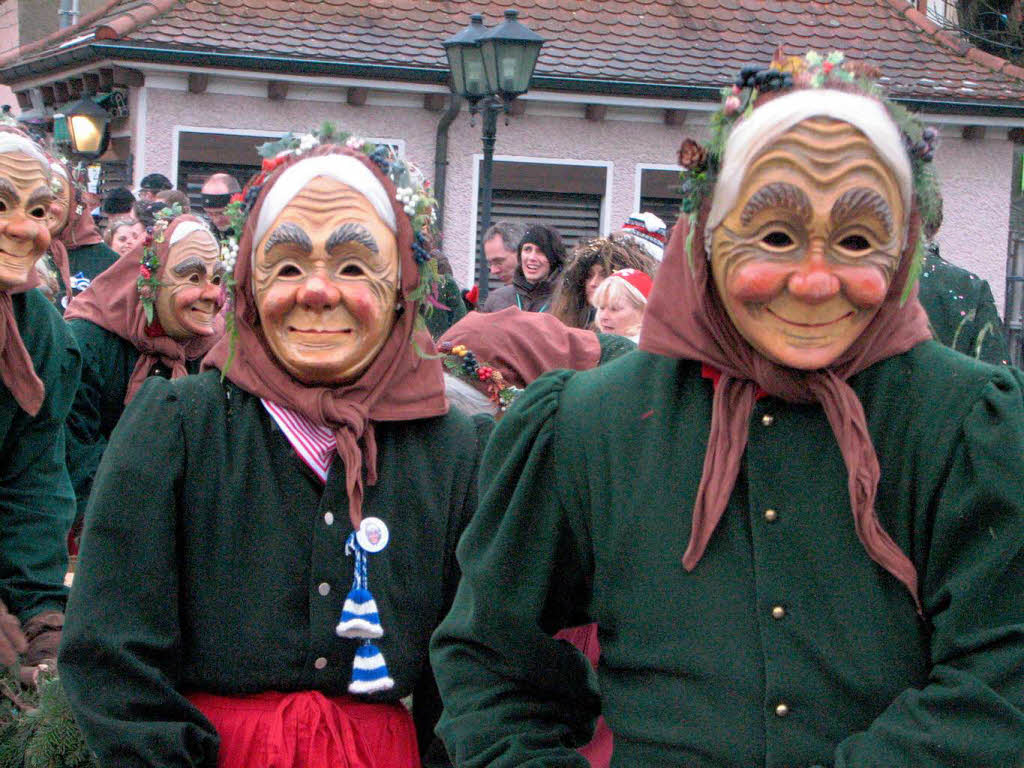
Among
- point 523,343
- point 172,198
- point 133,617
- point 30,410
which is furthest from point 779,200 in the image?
point 172,198

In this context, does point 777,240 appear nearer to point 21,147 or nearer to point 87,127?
point 21,147

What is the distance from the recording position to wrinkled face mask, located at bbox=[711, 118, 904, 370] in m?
2.43

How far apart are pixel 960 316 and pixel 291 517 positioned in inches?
93.7

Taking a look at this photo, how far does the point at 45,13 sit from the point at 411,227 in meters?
21.6

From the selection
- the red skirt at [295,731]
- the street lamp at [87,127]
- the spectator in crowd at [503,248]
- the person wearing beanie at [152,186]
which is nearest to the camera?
the red skirt at [295,731]

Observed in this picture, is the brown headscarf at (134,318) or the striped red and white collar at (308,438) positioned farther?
the brown headscarf at (134,318)

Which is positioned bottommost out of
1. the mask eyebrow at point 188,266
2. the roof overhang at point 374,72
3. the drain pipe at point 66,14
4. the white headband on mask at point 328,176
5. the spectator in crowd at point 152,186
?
the mask eyebrow at point 188,266

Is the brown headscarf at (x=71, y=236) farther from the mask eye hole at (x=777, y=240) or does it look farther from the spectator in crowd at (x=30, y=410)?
the mask eye hole at (x=777, y=240)

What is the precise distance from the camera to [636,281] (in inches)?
222

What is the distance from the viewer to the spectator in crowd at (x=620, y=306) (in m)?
5.48

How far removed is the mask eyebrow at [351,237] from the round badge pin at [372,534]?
59cm

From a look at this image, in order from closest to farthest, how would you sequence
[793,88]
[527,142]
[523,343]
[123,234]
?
1. [793,88]
2. [523,343]
3. [123,234]
4. [527,142]

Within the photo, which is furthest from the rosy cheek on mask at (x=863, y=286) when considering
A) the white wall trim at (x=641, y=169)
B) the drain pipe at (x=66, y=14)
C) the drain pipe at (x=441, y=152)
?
the drain pipe at (x=66, y=14)

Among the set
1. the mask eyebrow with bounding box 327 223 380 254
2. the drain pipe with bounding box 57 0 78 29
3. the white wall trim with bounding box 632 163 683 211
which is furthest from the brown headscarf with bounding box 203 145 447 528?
the drain pipe with bounding box 57 0 78 29
